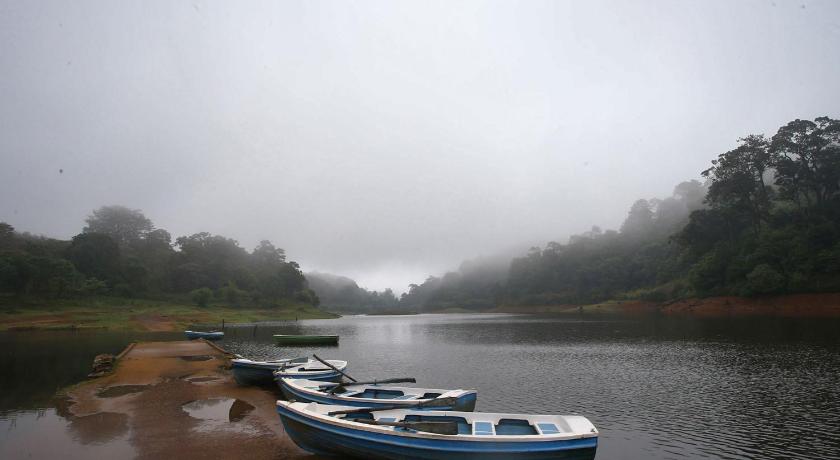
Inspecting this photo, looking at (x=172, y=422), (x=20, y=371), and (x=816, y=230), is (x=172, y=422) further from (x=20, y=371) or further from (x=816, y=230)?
(x=816, y=230)

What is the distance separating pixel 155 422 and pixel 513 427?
44.9ft

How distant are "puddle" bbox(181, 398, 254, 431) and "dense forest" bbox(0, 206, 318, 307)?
255 ft

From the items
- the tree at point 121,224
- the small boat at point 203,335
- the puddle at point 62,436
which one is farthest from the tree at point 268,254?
the puddle at point 62,436

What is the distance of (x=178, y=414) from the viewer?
715 inches

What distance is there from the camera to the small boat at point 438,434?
33.8 ft

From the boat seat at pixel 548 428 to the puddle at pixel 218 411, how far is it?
10715 mm

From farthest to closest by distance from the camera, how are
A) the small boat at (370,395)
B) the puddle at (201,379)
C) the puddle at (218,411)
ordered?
the puddle at (201,379)
the puddle at (218,411)
the small boat at (370,395)

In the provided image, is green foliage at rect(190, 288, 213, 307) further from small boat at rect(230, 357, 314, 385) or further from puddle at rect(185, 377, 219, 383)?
small boat at rect(230, 357, 314, 385)

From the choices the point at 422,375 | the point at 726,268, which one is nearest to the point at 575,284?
the point at 726,268

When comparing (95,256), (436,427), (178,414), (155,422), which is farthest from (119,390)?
(95,256)

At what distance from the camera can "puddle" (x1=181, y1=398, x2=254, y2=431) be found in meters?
16.7

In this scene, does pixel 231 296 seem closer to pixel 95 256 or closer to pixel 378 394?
pixel 95 256

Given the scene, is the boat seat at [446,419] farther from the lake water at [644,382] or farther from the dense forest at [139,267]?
the dense forest at [139,267]

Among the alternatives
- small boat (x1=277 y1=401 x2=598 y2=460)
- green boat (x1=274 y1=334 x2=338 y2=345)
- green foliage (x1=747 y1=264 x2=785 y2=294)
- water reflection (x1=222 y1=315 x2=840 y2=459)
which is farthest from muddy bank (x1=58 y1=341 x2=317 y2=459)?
green foliage (x1=747 y1=264 x2=785 y2=294)
